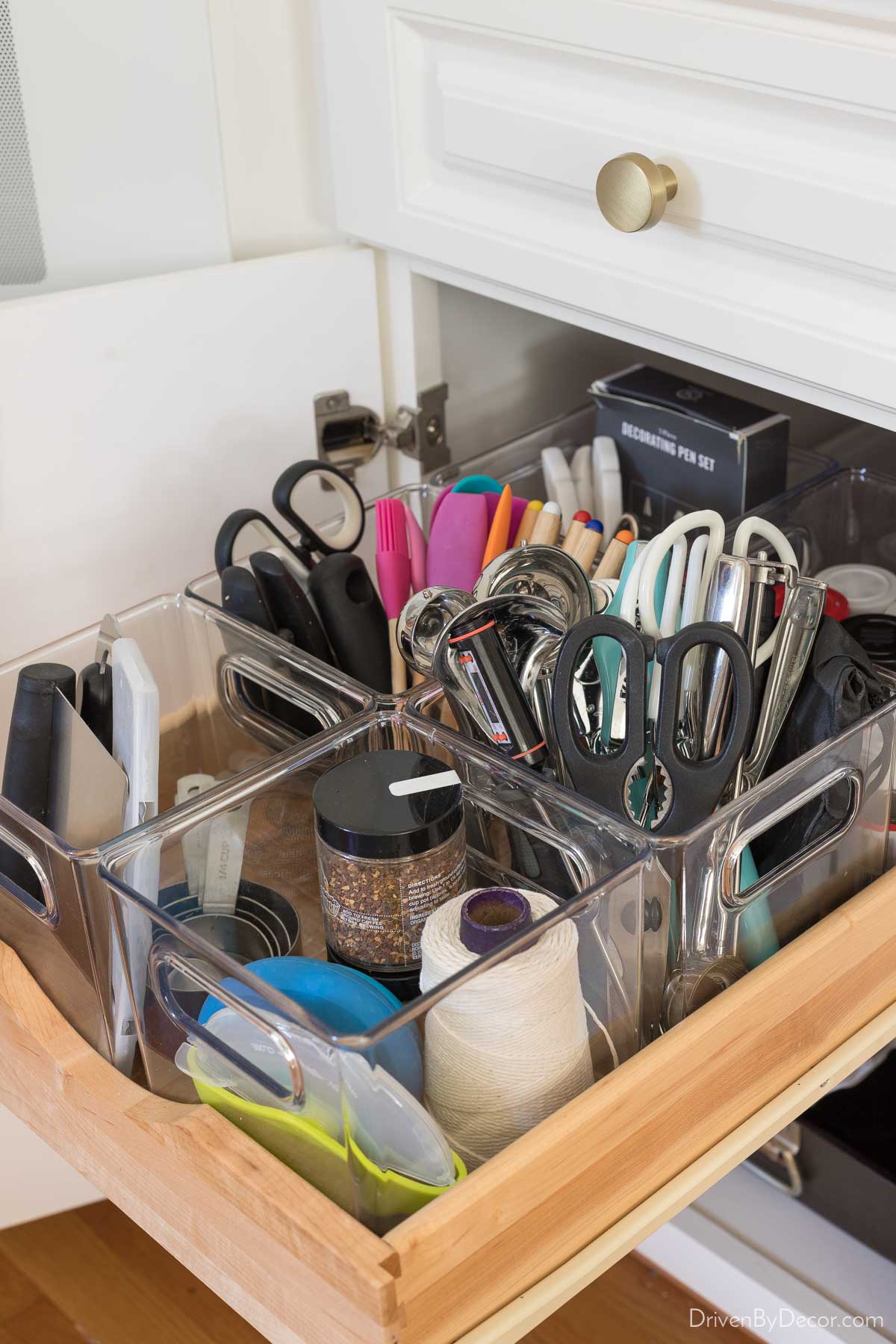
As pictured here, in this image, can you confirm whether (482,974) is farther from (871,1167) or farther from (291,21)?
(291,21)

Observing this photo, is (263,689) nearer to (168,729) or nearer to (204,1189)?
(168,729)

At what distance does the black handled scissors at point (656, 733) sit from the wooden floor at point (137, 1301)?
1.57 feet

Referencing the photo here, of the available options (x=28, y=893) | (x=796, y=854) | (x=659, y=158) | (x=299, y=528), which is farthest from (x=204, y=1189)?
(x=659, y=158)

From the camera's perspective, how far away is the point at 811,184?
53cm

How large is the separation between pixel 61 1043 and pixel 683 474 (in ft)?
1.56

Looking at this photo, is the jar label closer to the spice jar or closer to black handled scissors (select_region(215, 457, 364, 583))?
the spice jar

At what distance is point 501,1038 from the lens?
1.46ft

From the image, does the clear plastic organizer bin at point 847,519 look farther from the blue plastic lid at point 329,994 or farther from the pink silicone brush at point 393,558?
the blue plastic lid at point 329,994

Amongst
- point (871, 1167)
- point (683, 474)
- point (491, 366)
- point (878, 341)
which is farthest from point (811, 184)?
point (871, 1167)

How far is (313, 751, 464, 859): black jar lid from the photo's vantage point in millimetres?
483

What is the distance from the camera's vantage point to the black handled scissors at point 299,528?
2.27 ft

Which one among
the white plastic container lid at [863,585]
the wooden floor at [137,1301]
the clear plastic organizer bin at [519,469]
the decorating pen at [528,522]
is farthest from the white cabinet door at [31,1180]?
the white plastic container lid at [863,585]

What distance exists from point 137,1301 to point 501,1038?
526 millimetres

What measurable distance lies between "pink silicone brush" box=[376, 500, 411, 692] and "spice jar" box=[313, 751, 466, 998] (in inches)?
7.1
